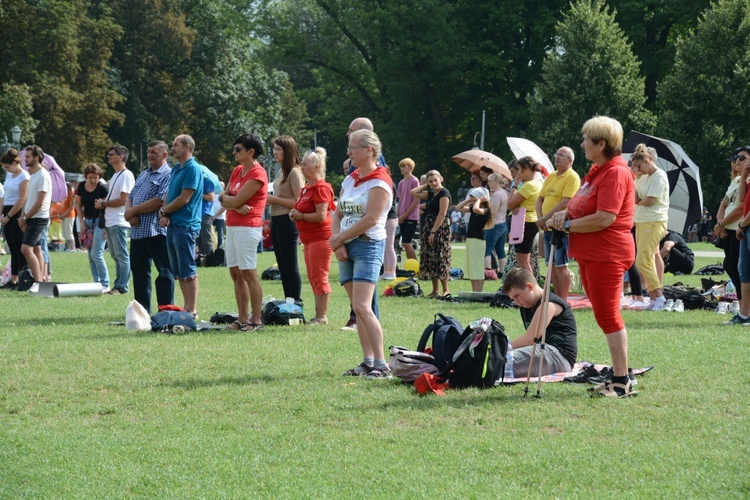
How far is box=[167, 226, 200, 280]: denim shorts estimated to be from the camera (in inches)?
420

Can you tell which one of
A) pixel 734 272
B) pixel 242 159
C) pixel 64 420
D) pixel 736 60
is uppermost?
pixel 736 60

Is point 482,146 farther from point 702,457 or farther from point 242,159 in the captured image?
point 702,457

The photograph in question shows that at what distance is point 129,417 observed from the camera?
6.22m

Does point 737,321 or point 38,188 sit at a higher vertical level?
point 38,188

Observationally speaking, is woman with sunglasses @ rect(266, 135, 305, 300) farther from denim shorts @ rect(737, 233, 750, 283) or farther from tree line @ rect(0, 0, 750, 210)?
tree line @ rect(0, 0, 750, 210)

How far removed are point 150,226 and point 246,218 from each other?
1.57 metres

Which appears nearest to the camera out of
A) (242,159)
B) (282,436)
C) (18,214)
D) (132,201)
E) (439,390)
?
(282,436)

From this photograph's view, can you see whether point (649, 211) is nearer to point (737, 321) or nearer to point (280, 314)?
point (737, 321)

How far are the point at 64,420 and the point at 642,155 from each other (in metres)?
7.93

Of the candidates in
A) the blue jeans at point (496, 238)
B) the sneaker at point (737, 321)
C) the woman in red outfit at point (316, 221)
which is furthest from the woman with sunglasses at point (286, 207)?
the blue jeans at point (496, 238)

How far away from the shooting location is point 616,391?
6.69 metres

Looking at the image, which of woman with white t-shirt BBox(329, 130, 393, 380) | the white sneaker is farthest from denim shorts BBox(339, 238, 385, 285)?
the white sneaker

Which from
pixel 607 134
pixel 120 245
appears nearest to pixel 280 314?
pixel 120 245

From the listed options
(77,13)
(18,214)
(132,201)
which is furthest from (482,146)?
(132,201)
